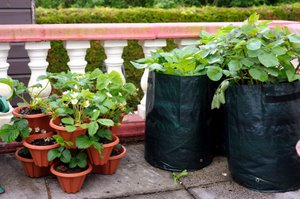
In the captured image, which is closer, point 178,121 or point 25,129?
point 25,129

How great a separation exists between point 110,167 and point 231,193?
80 cm

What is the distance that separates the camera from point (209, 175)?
286 cm

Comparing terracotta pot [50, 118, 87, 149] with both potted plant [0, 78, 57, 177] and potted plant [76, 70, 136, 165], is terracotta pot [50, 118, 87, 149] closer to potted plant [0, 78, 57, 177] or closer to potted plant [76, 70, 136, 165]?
potted plant [76, 70, 136, 165]

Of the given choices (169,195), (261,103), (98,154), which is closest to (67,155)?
(98,154)

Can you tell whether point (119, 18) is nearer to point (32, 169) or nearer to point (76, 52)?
point (76, 52)

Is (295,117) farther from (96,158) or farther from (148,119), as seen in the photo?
(96,158)

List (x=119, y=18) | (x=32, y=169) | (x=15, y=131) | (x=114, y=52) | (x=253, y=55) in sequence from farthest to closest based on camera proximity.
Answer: (x=119, y=18) < (x=114, y=52) < (x=32, y=169) < (x=15, y=131) < (x=253, y=55)

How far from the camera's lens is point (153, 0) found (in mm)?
10547

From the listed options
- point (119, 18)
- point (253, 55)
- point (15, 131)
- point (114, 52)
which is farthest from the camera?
point (119, 18)

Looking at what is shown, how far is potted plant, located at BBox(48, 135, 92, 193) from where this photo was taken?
249cm

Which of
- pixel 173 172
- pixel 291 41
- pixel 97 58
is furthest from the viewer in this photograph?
pixel 97 58

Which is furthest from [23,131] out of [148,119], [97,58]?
[97,58]

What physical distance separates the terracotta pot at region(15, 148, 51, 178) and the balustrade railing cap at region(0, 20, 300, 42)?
2.76 feet

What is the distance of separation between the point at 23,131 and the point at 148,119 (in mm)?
846
